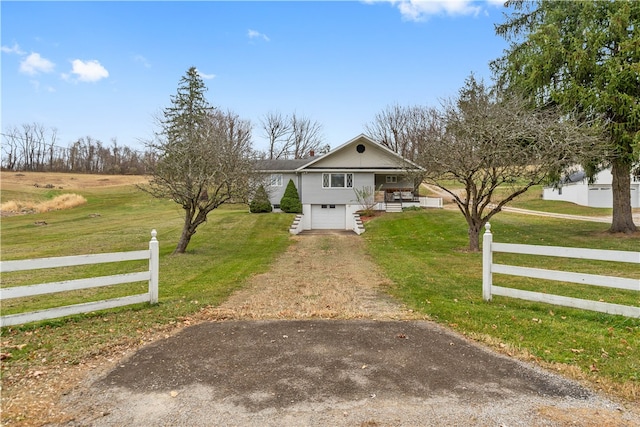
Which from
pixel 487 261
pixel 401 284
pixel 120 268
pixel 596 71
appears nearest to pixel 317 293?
pixel 401 284

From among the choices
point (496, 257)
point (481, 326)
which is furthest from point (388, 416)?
point (496, 257)

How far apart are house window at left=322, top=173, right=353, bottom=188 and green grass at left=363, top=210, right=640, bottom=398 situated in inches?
442

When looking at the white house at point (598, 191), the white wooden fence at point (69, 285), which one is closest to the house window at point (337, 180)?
the white house at point (598, 191)

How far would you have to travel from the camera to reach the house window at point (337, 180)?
28766 mm

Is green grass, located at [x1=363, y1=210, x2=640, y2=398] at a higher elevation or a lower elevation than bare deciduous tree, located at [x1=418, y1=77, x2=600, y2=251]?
lower

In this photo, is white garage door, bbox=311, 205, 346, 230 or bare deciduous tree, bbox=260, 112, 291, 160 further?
bare deciduous tree, bbox=260, 112, 291, 160

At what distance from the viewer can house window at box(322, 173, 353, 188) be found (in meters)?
28.8

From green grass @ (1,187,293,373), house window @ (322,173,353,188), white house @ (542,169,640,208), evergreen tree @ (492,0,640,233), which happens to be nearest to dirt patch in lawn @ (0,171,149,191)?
green grass @ (1,187,293,373)

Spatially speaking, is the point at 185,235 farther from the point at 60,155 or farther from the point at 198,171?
the point at 60,155

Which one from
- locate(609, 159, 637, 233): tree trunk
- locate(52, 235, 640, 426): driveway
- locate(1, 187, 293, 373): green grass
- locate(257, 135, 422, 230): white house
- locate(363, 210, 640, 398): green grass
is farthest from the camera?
locate(257, 135, 422, 230): white house

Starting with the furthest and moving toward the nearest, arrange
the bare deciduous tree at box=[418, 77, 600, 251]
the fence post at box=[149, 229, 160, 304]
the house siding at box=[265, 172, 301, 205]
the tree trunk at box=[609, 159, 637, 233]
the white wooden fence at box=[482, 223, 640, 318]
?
the house siding at box=[265, 172, 301, 205] → the tree trunk at box=[609, 159, 637, 233] → the bare deciduous tree at box=[418, 77, 600, 251] → the fence post at box=[149, 229, 160, 304] → the white wooden fence at box=[482, 223, 640, 318]

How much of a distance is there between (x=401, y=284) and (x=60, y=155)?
78.7 metres

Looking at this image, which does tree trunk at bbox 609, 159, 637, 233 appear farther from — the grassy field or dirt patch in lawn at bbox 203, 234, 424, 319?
dirt patch in lawn at bbox 203, 234, 424, 319

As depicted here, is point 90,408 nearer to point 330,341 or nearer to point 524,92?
point 330,341
